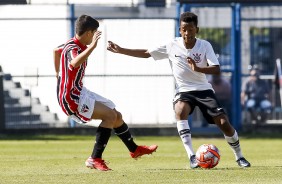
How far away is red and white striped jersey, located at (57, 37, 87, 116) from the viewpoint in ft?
41.4

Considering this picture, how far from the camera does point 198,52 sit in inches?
524

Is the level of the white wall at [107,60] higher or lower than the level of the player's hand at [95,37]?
lower

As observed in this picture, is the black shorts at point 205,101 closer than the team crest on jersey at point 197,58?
Yes

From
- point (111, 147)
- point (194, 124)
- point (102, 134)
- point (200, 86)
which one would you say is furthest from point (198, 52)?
point (194, 124)

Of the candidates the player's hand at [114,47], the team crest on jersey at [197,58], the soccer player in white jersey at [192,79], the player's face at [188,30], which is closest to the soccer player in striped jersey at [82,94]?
the player's hand at [114,47]

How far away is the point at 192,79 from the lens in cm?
1344

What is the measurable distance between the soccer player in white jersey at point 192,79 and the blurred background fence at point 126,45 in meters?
10.2

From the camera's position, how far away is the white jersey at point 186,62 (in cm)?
1332

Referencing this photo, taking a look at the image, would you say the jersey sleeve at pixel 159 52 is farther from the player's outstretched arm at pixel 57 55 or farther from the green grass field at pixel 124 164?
the green grass field at pixel 124 164

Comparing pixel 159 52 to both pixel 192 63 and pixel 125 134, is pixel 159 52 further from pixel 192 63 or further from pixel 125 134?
pixel 125 134

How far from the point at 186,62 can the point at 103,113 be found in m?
1.44

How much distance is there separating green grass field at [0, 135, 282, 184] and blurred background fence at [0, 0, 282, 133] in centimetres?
251

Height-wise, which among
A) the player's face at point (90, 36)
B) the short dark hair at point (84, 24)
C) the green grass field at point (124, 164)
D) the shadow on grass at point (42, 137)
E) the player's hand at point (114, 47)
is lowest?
the shadow on grass at point (42, 137)

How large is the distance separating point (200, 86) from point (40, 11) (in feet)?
37.0
